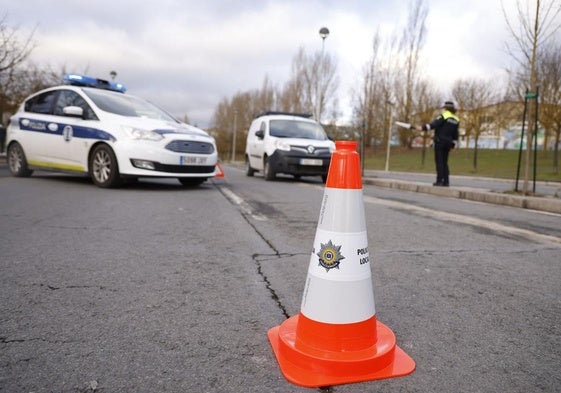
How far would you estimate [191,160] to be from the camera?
7449 millimetres

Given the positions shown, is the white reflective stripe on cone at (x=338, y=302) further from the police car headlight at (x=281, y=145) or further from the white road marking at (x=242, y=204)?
the police car headlight at (x=281, y=145)

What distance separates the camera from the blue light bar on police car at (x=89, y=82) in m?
8.30

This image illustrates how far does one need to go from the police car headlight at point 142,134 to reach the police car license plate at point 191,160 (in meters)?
0.53

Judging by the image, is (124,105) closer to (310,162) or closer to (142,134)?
(142,134)

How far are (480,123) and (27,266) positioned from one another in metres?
33.4

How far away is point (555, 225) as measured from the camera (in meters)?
5.38

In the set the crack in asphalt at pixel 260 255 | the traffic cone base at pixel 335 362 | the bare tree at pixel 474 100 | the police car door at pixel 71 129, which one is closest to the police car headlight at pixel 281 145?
the crack in asphalt at pixel 260 255

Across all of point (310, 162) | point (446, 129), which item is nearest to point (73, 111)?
point (310, 162)

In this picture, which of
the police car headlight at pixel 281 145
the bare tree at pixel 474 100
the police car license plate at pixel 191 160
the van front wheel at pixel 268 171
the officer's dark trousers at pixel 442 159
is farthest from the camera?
the bare tree at pixel 474 100

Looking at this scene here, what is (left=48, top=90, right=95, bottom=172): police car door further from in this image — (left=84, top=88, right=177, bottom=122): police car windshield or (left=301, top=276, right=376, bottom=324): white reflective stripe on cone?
(left=301, top=276, right=376, bottom=324): white reflective stripe on cone

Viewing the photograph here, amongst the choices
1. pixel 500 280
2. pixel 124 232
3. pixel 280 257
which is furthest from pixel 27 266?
pixel 500 280

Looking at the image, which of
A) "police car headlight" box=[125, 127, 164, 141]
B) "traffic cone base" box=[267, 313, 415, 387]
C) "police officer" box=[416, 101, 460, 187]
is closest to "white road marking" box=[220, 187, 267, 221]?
"police car headlight" box=[125, 127, 164, 141]

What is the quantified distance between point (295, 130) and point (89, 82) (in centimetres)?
534

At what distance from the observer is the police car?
696 centimetres
